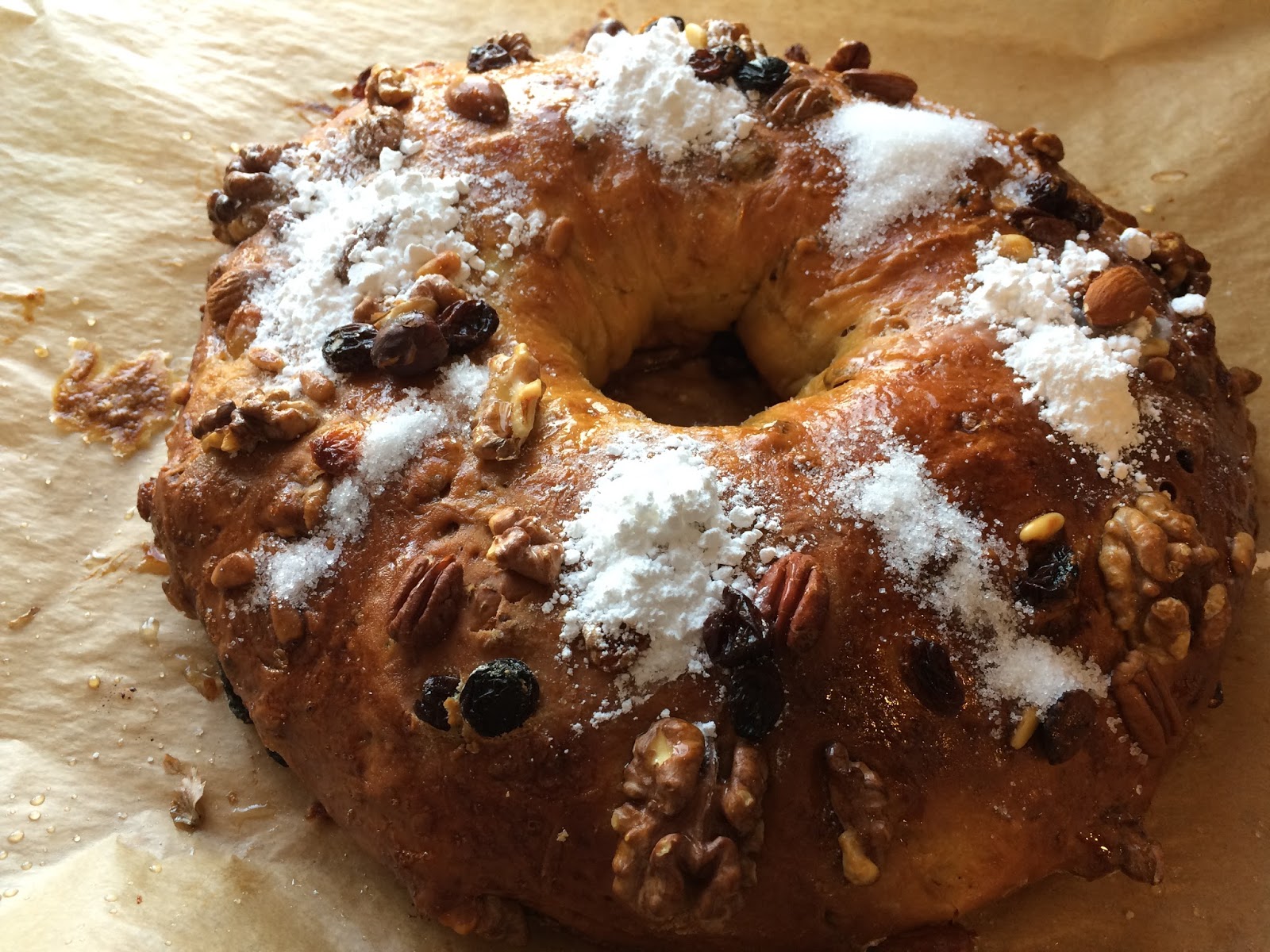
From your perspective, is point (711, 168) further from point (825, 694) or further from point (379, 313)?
point (825, 694)

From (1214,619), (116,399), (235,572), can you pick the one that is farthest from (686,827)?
(116,399)

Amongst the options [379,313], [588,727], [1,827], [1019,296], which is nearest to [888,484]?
[1019,296]

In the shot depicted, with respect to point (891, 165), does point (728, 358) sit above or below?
below

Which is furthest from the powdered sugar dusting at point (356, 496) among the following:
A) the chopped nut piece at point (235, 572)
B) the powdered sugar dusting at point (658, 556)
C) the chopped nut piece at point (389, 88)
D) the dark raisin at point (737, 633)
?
the chopped nut piece at point (389, 88)

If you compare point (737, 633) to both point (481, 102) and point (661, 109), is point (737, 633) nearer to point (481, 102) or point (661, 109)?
point (661, 109)

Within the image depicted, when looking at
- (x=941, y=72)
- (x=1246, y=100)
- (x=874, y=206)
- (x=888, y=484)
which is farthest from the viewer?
(x=941, y=72)

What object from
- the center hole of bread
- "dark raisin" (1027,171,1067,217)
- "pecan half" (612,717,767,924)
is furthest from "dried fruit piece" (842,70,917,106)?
"pecan half" (612,717,767,924)

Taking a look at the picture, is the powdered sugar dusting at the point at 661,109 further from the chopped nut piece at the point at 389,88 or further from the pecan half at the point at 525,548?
the pecan half at the point at 525,548
